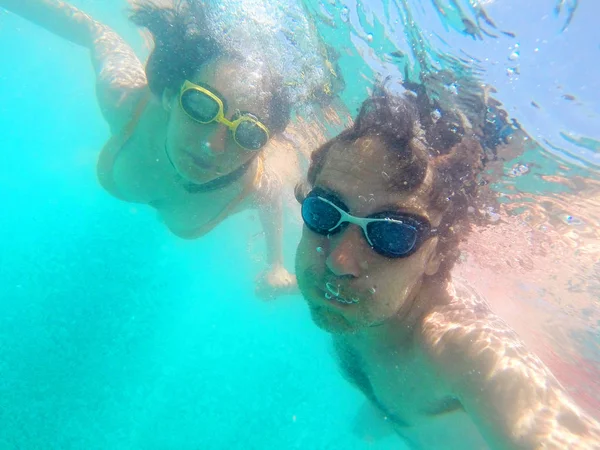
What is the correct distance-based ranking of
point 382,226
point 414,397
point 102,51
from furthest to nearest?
point 102,51 < point 414,397 < point 382,226

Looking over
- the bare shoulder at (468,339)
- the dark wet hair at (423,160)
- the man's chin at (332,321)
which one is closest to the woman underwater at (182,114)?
the dark wet hair at (423,160)

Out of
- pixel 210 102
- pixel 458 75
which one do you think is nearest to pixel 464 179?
pixel 458 75

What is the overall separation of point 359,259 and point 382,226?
309 millimetres

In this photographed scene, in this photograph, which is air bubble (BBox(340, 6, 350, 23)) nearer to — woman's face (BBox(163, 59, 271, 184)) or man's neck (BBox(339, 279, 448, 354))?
woman's face (BBox(163, 59, 271, 184))

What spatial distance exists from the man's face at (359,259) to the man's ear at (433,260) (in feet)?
0.26

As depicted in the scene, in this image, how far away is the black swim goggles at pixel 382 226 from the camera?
261 centimetres

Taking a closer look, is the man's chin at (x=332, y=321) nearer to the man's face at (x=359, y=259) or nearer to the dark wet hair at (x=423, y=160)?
the man's face at (x=359, y=259)

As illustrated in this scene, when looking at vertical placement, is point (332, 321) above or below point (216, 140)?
above

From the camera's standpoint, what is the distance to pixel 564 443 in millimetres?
2107

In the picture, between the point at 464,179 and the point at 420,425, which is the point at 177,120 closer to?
the point at 464,179

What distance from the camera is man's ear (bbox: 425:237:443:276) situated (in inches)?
118

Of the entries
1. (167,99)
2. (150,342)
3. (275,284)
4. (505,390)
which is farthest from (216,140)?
(150,342)

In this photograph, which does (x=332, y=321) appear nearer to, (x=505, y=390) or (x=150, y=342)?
(x=505, y=390)

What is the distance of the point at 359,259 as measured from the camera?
2.64 metres
